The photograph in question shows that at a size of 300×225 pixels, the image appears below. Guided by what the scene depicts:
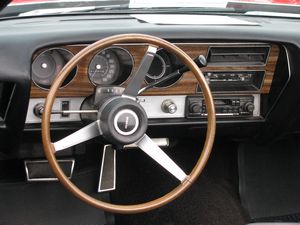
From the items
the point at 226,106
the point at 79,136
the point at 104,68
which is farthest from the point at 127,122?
the point at 226,106

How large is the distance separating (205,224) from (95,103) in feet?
4.06

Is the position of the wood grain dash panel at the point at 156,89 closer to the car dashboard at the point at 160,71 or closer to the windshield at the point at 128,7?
the car dashboard at the point at 160,71

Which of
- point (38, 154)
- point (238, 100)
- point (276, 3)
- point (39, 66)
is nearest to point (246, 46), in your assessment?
point (238, 100)

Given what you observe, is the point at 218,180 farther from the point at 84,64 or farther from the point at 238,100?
the point at 84,64

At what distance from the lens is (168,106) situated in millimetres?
2561

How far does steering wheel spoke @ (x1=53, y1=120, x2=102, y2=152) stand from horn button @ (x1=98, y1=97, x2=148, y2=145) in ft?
0.17

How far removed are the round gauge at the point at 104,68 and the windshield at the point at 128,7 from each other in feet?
0.96

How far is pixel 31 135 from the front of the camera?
2.48m

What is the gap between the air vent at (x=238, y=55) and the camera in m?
2.52

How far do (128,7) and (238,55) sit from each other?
0.56 m

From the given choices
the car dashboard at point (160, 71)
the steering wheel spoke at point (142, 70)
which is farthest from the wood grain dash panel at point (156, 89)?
the steering wheel spoke at point (142, 70)

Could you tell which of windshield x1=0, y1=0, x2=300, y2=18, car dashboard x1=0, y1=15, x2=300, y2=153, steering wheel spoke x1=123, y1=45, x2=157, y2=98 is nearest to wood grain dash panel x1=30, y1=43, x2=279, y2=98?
car dashboard x1=0, y1=15, x2=300, y2=153

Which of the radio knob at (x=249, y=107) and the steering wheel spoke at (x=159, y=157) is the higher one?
the radio knob at (x=249, y=107)

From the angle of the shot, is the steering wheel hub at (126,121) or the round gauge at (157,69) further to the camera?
the round gauge at (157,69)
